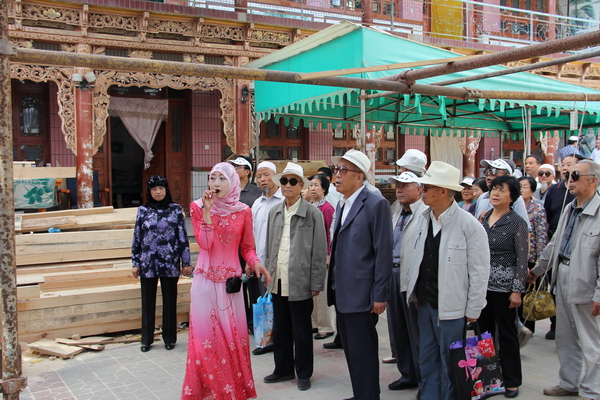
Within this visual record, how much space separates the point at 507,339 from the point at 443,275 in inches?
41.9

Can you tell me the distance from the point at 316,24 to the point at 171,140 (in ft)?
15.0

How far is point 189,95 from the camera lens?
1279cm

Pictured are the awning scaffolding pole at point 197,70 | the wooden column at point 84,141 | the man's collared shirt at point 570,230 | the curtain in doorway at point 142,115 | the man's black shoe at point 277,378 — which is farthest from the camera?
the curtain in doorway at point 142,115

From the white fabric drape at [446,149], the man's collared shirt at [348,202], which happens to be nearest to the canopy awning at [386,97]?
the man's collared shirt at [348,202]

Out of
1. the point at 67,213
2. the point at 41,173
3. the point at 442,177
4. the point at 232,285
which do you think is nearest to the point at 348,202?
the point at 442,177

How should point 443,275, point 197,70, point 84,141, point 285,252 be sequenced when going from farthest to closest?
point 84,141
point 285,252
point 443,275
point 197,70

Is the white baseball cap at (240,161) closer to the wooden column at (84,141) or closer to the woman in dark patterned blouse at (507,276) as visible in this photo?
the woman in dark patterned blouse at (507,276)

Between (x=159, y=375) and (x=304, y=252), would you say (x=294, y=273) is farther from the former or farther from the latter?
(x=159, y=375)

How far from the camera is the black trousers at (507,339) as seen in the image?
397 cm

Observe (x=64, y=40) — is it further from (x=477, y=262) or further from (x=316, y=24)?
(x=477, y=262)

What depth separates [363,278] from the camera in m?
3.53

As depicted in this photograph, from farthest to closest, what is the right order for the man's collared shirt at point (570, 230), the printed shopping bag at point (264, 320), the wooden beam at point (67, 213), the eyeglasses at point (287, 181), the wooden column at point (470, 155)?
the wooden column at point (470, 155) → the wooden beam at point (67, 213) → the printed shopping bag at point (264, 320) → the eyeglasses at point (287, 181) → the man's collared shirt at point (570, 230)

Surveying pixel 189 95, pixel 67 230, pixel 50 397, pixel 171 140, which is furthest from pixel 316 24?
pixel 50 397

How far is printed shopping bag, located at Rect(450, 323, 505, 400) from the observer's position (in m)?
3.36
